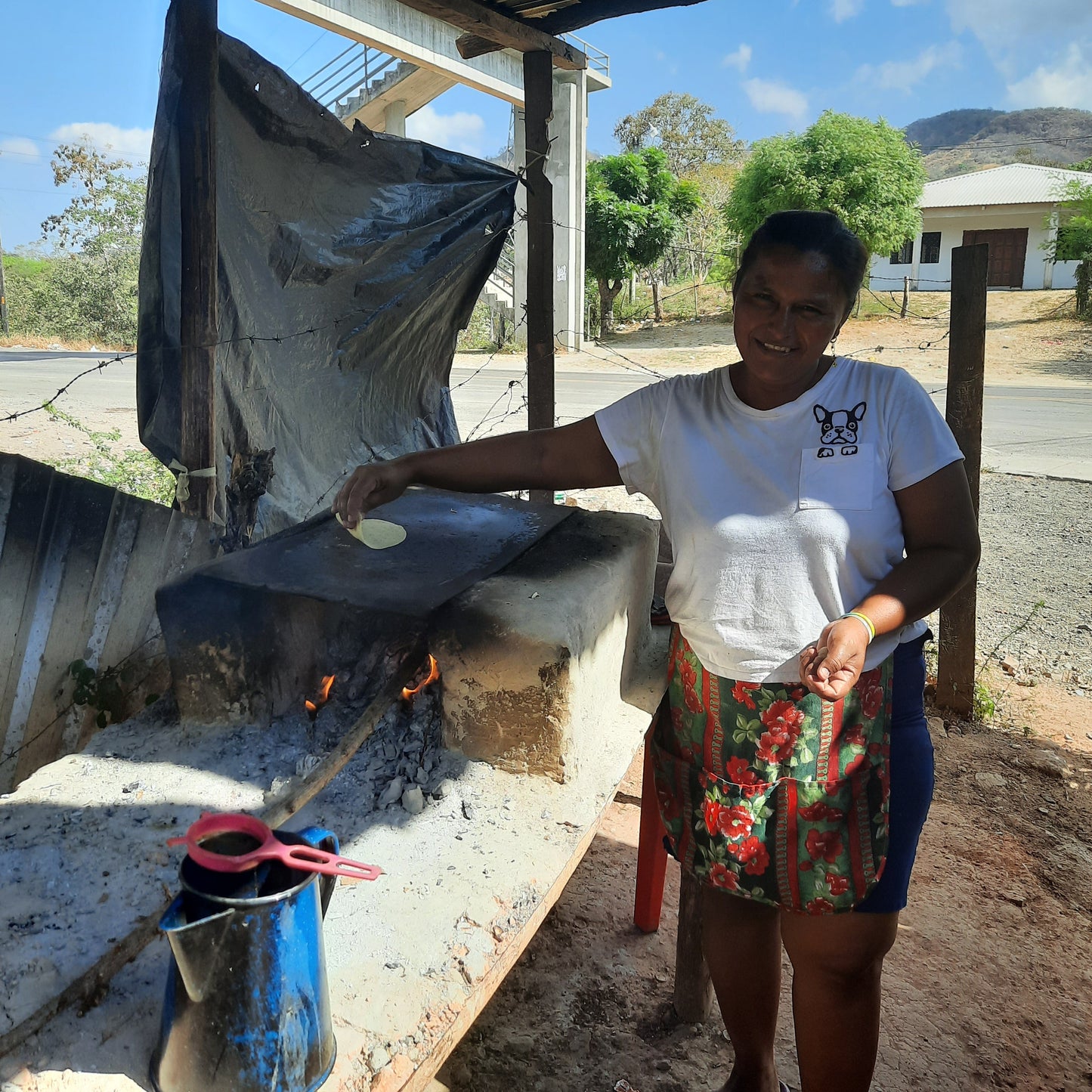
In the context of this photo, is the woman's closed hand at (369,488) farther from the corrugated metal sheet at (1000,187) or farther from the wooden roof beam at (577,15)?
the corrugated metal sheet at (1000,187)

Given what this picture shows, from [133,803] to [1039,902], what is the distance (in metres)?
2.99

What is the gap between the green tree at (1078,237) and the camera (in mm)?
21047

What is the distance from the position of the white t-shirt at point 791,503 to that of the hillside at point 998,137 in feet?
357

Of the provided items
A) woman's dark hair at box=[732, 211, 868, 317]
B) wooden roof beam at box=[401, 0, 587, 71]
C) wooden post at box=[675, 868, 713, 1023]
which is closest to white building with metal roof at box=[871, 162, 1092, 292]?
wooden roof beam at box=[401, 0, 587, 71]

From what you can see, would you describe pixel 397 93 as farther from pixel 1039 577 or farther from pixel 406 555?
pixel 406 555

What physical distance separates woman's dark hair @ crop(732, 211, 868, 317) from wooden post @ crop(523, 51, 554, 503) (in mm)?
2602

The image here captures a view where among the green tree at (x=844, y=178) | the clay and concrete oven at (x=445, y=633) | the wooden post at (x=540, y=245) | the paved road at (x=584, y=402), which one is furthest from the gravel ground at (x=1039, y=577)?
the green tree at (x=844, y=178)

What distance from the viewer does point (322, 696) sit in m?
2.13

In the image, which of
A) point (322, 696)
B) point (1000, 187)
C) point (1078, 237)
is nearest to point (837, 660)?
point (322, 696)

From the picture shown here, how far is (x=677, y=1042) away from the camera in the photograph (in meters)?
2.50

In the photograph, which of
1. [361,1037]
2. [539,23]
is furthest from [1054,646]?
[361,1037]

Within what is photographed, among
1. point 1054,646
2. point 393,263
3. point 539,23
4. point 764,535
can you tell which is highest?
point 539,23

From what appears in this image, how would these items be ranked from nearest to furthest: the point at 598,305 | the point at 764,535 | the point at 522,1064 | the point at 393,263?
the point at 764,535
the point at 522,1064
the point at 393,263
the point at 598,305

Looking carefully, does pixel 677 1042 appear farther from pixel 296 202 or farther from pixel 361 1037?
pixel 296 202
